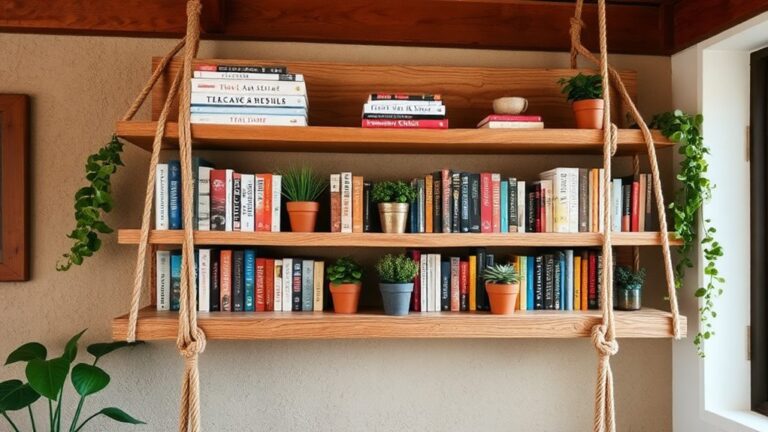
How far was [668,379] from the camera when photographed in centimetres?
199

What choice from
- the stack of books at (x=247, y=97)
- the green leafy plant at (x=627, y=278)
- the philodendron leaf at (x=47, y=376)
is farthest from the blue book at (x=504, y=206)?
the philodendron leaf at (x=47, y=376)

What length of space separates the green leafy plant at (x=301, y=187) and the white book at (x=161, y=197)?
→ 329 mm

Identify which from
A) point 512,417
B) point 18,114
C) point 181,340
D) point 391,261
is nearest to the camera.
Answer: point 181,340

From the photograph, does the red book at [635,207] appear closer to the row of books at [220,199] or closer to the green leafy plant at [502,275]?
the green leafy plant at [502,275]

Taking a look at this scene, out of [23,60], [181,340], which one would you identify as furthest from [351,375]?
[23,60]

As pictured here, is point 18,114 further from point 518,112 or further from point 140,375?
point 518,112

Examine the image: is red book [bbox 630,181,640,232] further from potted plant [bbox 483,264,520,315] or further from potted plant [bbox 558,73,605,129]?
potted plant [bbox 483,264,520,315]

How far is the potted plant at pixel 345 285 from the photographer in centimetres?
170

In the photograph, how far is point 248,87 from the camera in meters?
1.64

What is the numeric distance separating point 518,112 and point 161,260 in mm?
1123

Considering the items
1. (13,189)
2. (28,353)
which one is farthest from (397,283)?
(13,189)

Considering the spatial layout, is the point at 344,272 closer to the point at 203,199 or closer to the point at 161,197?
the point at 203,199

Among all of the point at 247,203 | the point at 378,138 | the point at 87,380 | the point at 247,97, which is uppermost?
the point at 247,97

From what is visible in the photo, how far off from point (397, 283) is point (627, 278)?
27.5 inches
